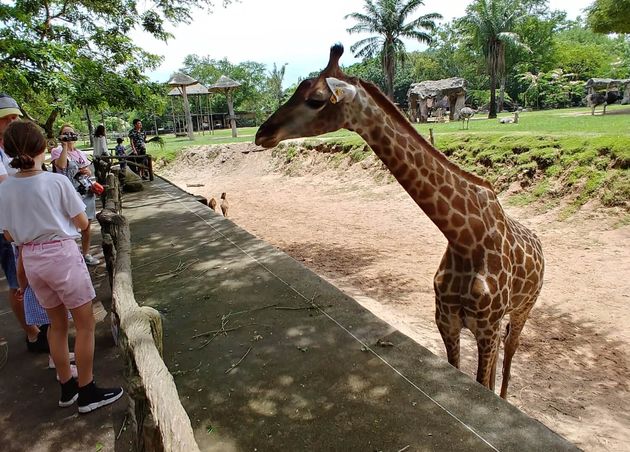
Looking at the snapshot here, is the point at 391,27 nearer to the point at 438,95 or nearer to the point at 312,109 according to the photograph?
the point at 438,95

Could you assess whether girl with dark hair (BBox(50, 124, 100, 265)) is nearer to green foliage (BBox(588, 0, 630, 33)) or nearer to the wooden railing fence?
the wooden railing fence

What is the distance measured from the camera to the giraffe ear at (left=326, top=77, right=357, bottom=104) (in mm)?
2514

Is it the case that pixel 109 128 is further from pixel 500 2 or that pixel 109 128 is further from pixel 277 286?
pixel 277 286

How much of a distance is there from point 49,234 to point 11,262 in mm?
1366

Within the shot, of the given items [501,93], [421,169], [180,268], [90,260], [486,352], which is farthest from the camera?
[501,93]

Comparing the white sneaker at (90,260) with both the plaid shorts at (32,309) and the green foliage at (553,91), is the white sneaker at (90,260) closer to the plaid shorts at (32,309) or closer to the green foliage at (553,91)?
the plaid shorts at (32,309)

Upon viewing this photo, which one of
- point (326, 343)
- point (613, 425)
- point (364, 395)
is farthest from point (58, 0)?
point (613, 425)

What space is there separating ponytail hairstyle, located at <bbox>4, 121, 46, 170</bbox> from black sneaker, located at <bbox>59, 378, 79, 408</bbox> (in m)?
1.46

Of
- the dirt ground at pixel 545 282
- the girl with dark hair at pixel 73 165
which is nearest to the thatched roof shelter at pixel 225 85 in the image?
the dirt ground at pixel 545 282

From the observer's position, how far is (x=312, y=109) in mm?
2574

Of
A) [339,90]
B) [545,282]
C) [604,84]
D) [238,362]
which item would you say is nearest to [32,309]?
[238,362]

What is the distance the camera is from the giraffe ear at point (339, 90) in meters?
2.51

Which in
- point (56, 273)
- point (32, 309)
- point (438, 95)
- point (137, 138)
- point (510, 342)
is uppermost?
point (438, 95)

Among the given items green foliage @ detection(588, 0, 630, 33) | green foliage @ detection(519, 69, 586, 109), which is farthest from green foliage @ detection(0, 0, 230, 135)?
green foliage @ detection(519, 69, 586, 109)
